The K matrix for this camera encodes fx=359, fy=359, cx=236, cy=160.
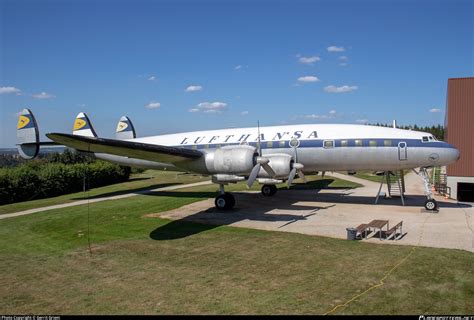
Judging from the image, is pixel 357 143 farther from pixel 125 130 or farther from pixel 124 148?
pixel 125 130

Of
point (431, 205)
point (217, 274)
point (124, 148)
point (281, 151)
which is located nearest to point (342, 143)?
point (281, 151)

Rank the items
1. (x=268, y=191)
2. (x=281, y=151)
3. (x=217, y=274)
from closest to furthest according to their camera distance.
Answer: (x=217, y=274) → (x=281, y=151) → (x=268, y=191)

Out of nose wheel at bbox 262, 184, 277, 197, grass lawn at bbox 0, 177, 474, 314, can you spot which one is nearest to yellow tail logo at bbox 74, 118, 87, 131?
grass lawn at bbox 0, 177, 474, 314

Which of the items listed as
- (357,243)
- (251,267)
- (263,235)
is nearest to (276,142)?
(263,235)

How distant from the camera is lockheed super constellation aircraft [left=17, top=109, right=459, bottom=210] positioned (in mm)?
17406

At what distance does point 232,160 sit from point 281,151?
15.6 ft

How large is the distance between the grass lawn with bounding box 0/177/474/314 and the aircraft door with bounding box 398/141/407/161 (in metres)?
8.38

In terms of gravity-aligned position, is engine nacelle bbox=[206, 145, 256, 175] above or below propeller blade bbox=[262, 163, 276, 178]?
above

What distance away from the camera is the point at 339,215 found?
58.9ft

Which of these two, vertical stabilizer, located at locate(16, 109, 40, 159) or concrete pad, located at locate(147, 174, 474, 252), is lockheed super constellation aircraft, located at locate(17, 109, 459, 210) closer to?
vertical stabilizer, located at locate(16, 109, 40, 159)

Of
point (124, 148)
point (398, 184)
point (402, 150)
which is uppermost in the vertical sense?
point (124, 148)

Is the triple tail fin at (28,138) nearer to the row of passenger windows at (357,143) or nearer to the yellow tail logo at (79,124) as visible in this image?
the yellow tail logo at (79,124)

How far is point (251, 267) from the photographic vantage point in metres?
10.6

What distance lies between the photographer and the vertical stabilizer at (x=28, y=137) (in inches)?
905
